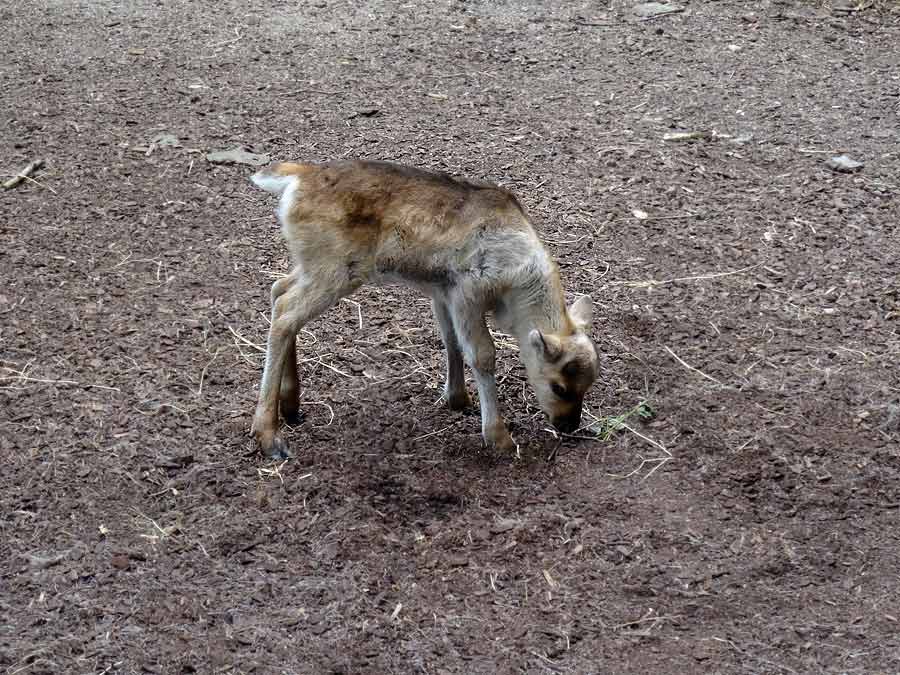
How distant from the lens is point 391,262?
5695 millimetres

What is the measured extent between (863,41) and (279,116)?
637 cm

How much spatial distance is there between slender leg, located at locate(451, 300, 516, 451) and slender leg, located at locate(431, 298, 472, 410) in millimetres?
236

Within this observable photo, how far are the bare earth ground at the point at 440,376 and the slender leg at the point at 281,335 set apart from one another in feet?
0.71

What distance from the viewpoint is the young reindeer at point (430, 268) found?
5.62 meters

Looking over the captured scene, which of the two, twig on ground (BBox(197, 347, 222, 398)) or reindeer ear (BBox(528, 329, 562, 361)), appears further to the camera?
twig on ground (BBox(197, 347, 222, 398))

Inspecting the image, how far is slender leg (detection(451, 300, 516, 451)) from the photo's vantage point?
229 inches

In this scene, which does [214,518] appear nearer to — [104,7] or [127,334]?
[127,334]

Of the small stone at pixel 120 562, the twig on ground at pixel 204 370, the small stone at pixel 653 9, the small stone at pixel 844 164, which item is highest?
the small stone at pixel 120 562

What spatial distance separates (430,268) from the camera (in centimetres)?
575

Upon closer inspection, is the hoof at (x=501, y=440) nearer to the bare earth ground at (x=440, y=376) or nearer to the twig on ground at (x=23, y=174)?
the bare earth ground at (x=440, y=376)

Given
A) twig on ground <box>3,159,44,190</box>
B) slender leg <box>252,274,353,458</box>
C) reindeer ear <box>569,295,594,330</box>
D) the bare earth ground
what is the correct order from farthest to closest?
twig on ground <box>3,159,44,190</box>, reindeer ear <box>569,295,594,330</box>, slender leg <box>252,274,353,458</box>, the bare earth ground

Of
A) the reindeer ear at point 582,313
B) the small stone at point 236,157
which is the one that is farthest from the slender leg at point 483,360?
the small stone at point 236,157

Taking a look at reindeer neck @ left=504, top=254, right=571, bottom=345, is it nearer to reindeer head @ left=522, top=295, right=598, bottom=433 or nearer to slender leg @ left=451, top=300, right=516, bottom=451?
reindeer head @ left=522, top=295, right=598, bottom=433

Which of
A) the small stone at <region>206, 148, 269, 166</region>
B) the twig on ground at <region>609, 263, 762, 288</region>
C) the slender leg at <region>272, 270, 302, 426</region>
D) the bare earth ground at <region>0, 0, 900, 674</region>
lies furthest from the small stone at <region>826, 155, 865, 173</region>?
the slender leg at <region>272, 270, 302, 426</region>
